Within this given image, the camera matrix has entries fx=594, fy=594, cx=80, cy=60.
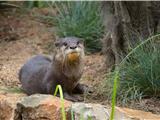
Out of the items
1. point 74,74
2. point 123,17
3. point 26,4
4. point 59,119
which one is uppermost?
point 26,4

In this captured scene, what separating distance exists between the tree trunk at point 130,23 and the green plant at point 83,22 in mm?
1248

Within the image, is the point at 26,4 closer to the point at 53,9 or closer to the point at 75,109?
the point at 53,9

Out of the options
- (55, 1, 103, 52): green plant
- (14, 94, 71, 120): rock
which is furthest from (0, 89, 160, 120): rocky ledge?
(55, 1, 103, 52): green plant

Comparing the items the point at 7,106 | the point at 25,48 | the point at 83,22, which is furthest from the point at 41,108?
the point at 83,22

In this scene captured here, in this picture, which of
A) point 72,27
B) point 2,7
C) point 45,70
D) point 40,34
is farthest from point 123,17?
point 2,7

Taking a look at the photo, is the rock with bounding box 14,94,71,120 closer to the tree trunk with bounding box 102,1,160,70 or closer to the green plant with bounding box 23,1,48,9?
the tree trunk with bounding box 102,1,160,70

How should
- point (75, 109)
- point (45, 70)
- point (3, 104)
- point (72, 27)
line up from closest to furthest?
point (75, 109), point (3, 104), point (45, 70), point (72, 27)

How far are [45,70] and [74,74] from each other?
0.39m

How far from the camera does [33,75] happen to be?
19.3ft

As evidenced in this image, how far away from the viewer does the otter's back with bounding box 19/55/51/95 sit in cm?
579

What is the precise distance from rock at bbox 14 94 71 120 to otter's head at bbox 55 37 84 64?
1.61ft

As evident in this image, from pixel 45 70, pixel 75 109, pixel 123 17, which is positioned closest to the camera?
pixel 75 109

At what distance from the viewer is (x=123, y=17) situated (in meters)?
6.43

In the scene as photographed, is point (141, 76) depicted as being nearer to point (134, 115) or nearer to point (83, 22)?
point (134, 115)
